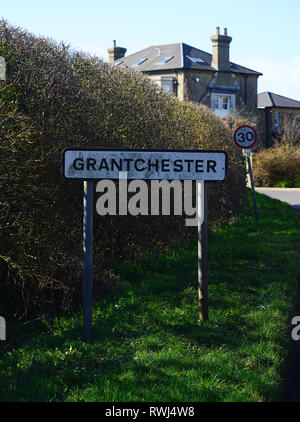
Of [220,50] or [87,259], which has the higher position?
[220,50]

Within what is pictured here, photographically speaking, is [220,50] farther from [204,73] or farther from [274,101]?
[274,101]

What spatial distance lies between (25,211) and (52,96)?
1.58 m

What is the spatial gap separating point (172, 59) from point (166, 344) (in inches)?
1842

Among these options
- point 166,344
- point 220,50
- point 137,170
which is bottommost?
point 166,344

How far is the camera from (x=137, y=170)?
6.04 meters

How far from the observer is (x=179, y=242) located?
10.4 m

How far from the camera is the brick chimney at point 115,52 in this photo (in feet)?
177

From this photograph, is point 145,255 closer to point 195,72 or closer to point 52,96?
point 52,96

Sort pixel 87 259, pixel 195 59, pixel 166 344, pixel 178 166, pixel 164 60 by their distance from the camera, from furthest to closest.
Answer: pixel 195 59, pixel 164 60, pixel 178 166, pixel 87 259, pixel 166 344

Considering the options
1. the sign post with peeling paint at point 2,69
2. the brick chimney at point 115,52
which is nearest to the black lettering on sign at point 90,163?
the sign post with peeling paint at point 2,69

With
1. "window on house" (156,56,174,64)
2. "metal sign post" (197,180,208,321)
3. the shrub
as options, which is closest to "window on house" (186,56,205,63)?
"window on house" (156,56,174,64)

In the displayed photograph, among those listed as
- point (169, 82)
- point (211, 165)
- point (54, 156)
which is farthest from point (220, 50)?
point (211, 165)
